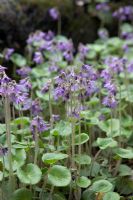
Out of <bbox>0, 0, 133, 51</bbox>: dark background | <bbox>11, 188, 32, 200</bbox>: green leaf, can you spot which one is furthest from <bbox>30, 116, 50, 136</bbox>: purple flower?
<bbox>0, 0, 133, 51</bbox>: dark background

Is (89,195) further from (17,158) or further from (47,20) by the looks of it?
(47,20)

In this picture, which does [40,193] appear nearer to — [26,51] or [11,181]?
[11,181]

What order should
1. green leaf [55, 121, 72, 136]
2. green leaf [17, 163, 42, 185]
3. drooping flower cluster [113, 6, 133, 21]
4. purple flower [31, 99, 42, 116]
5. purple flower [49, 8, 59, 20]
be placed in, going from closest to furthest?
green leaf [17, 163, 42, 185], green leaf [55, 121, 72, 136], purple flower [31, 99, 42, 116], purple flower [49, 8, 59, 20], drooping flower cluster [113, 6, 133, 21]

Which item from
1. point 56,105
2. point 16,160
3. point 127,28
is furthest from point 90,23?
point 16,160

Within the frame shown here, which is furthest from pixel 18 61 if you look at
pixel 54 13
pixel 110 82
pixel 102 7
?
pixel 102 7

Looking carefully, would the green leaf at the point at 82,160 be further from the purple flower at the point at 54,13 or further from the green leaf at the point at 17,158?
the purple flower at the point at 54,13

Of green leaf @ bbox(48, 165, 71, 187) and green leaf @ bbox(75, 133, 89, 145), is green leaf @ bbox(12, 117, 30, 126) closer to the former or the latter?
green leaf @ bbox(75, 133, 89, 145)
